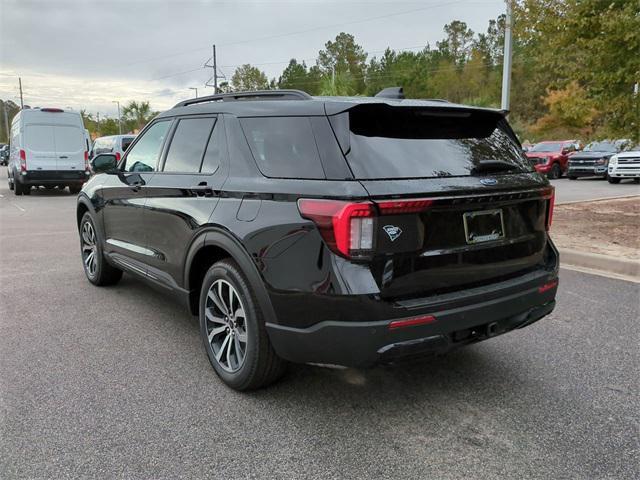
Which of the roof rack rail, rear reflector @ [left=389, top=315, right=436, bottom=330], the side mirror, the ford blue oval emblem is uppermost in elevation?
the roof rack rail

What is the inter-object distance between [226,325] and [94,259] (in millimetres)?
2958

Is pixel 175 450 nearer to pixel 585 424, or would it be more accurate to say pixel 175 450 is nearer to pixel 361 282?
pixel 361 282

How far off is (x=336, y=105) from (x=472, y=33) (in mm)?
86661

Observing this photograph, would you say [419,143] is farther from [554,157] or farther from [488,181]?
[554,157]

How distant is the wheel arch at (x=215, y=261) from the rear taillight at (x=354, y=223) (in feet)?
1.76

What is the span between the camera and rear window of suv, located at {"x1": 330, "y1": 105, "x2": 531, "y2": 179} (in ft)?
8.95

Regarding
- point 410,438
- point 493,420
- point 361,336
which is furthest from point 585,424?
point 361,336

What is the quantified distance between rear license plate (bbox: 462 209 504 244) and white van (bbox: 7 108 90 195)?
16.6 metres

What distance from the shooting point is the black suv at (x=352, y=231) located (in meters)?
2.56

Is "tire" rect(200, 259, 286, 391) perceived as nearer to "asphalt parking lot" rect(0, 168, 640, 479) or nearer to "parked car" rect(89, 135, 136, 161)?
"asphalt parking lot" rect(0, 168, 640, 479)

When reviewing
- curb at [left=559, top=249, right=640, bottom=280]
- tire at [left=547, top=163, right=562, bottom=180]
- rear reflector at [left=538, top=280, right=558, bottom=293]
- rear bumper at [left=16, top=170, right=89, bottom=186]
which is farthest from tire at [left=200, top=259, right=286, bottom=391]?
tire at [left=547, top=163, right=562, bottom=180]

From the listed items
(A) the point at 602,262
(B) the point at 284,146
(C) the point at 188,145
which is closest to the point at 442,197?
(B) the point at 284,146

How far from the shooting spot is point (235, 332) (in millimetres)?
3238

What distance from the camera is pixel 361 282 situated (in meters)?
2.53
